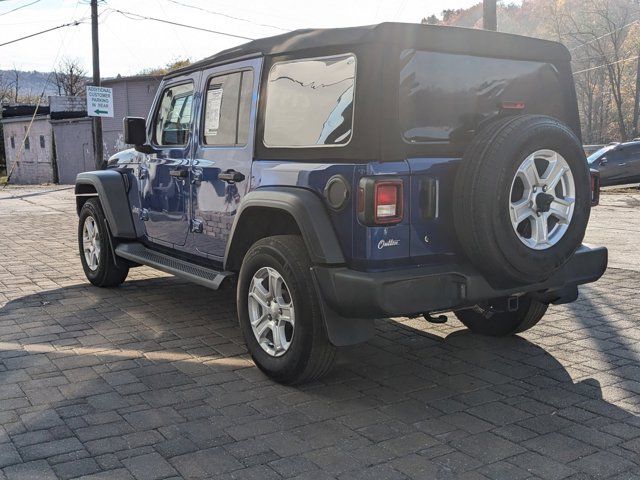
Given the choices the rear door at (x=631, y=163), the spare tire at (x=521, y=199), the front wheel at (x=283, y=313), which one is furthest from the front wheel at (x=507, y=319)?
the rear door at (x=631, y=163)

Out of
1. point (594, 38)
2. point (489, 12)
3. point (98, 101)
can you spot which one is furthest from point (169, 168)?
point (594, 38)

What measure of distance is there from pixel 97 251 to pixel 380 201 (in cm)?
418

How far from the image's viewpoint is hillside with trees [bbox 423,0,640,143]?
50.7 m

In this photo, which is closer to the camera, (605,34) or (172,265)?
(172,265)

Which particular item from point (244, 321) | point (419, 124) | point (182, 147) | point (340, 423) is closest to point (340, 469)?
point (340, 423)

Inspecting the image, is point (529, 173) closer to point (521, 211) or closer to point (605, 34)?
point (521, 211)

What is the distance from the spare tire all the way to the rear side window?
735 millimetres

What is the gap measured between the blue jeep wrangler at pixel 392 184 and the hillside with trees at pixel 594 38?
46.6m

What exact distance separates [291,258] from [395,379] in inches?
41.5

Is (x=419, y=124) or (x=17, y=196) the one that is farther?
(x=17, y=196)

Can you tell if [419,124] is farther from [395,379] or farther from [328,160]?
[395,379]

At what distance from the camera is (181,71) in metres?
5.47

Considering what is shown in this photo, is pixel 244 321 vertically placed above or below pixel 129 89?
below

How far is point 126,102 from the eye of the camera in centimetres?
3284
